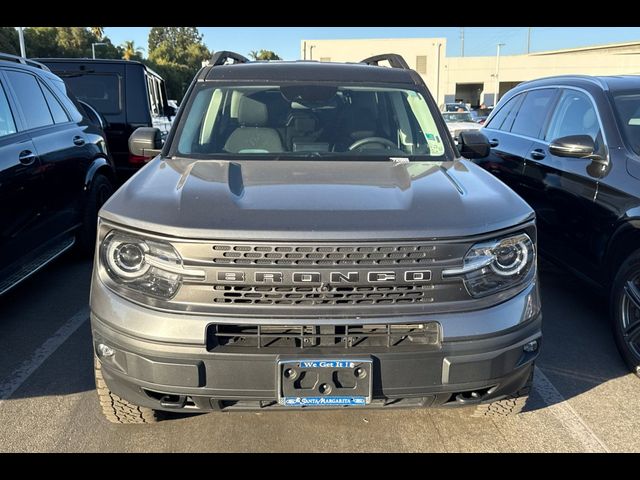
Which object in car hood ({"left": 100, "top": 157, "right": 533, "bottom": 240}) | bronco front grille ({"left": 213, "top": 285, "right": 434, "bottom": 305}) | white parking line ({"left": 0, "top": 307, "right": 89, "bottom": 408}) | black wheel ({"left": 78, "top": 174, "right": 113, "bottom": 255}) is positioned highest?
car hood ({"left": 100, "top": 157, "right": 533, "bottom": 240})

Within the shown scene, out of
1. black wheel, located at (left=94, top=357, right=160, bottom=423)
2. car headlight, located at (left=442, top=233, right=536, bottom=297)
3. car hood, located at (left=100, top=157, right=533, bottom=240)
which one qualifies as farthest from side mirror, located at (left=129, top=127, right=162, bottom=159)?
car headlight, located at (left=442, top=233, right=536, bottom=297)

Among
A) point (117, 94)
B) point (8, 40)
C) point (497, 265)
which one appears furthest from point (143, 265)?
point (8, 40)

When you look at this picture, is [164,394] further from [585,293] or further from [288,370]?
[585,293]

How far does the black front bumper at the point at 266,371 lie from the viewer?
215 centimetres

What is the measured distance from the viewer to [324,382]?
2168 mm

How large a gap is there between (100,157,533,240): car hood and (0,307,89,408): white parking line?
1466 mm

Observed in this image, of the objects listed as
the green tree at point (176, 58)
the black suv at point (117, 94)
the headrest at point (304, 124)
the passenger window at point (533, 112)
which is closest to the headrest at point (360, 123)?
the headrest at point (304, 124)

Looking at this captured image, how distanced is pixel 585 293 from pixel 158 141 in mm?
3707

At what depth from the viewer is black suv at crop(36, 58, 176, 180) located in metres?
7.46

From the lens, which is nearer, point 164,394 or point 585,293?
point 164,394

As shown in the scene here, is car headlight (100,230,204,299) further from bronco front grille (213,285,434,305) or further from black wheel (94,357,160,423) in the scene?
black wheel (94,357,160,423)

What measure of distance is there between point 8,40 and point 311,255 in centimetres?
3998

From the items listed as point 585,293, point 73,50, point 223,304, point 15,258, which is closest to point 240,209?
point 223,304

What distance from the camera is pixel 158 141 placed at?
3.84 m
